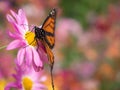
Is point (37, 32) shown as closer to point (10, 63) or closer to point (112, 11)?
point (10, 63)

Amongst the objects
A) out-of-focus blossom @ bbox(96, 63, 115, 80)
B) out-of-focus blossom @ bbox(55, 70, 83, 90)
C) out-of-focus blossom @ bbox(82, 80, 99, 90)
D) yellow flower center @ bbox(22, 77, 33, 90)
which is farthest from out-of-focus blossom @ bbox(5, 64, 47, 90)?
out-of-focus blossom @ bbox(96, 63, 115, 80)

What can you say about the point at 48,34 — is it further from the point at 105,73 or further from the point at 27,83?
the point at 105,73

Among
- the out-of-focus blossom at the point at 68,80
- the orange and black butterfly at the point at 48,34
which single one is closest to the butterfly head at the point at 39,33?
the orange and black butterfly at the point at 48,34

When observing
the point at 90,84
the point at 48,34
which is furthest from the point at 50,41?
the point at 90,84

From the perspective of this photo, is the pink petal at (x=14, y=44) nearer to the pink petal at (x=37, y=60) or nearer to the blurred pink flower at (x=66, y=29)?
the pink petal at (x=37, y=60)

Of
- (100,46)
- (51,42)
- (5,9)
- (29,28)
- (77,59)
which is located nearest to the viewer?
(51,42)

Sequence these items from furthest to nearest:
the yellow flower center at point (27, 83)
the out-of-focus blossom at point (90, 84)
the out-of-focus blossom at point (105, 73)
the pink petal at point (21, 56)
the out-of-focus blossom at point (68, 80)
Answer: the out-of-focus blossom at point (105, 73) < the out-of-focus blossom at point (90, 84) < the out-of-focus blossom at point (68, 80) < the yellow flower center at point (27, 83) < the pink petal at point (21, 56)

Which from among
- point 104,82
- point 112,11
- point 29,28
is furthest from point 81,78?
point 29,28
